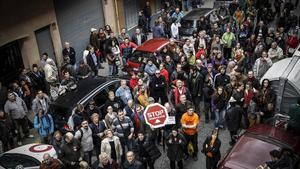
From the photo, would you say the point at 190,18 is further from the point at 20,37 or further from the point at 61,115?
the point at 61,115

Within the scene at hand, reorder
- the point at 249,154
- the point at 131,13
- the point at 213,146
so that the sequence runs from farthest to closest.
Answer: the point at 131,13 → the point at 213,146 → the point at 249,154

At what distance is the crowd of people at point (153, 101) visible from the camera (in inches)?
348

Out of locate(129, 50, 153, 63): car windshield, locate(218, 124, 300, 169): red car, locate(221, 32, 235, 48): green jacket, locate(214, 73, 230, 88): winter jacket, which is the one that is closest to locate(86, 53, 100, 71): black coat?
locate(129, 50, 153, 63): car windshield

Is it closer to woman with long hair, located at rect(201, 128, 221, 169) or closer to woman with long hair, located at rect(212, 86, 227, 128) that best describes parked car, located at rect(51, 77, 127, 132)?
woman with long hair, located at rect(212, 86, 227, 128)

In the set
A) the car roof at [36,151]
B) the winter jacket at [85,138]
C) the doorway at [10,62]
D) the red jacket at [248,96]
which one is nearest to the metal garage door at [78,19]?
the doorway at [10,62]

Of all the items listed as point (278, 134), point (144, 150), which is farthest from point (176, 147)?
point (278, 134)

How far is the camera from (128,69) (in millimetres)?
14695

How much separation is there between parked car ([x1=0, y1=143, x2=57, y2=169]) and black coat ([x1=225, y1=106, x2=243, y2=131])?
15.5 feet

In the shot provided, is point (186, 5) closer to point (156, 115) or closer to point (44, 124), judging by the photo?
point (44, 124)

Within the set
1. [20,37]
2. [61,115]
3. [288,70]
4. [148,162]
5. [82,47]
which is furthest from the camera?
[82,47]

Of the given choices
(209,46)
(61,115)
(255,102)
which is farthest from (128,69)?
(255,102)

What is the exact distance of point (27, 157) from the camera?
873 centimetres

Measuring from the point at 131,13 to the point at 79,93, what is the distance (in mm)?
12199

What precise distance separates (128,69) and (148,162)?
244 inches
